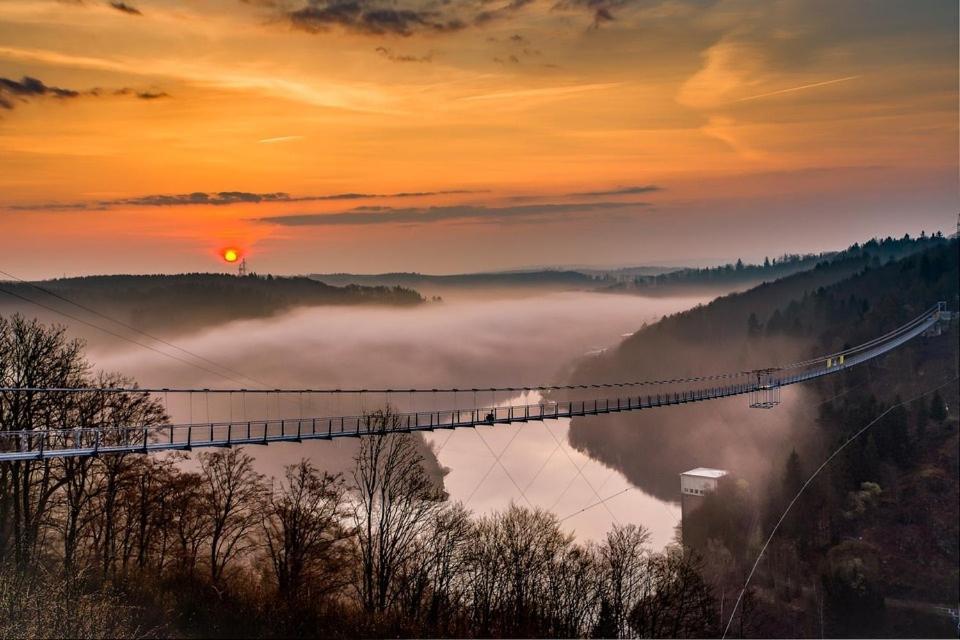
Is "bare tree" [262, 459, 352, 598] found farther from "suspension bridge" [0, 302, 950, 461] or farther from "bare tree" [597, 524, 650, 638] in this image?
"bare tree" [597, 524, 650, 638]

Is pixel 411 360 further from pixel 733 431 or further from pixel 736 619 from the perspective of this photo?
pixel 736 619

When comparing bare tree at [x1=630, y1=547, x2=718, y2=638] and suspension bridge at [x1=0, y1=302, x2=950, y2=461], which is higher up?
suspension bridge at [x1=0, y1=302, x2=950, y2=461]

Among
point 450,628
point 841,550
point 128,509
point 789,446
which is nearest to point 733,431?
point 789,446

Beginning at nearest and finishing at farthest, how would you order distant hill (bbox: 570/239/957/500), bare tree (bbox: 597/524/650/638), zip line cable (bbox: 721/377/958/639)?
bare tree (bbox: 597/524/650/638) < zip line cable (bbox: 721/377/958/639) < distant hill (bbox: 570/239/957/500)

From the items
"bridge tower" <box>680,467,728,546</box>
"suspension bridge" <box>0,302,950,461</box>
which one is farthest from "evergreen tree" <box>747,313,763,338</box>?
"bridge tower" <box>680,467,728,546</box>

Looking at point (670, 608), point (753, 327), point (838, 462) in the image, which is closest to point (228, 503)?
point (670, 608)

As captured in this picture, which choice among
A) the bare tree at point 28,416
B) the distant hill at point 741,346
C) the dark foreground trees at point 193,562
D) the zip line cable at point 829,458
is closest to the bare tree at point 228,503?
the dark foreground trees at point 193,562
